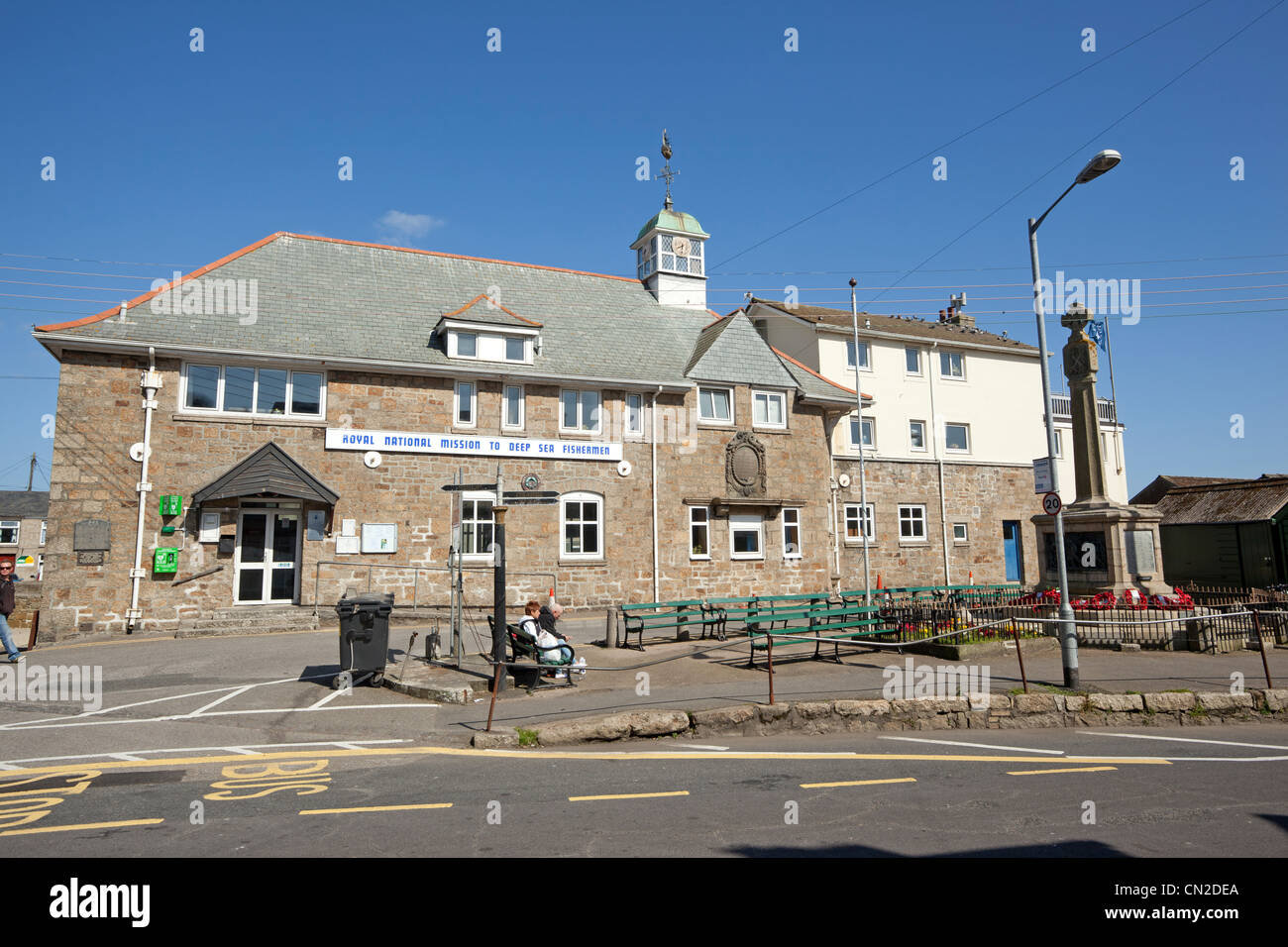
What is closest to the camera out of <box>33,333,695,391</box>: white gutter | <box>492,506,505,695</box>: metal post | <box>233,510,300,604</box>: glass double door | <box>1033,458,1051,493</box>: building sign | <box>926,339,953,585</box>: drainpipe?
<box>492,506,505,695</box>: metal post

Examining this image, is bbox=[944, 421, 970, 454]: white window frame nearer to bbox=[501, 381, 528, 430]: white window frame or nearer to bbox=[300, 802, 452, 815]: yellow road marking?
bbox=[501, 381, 528, 430]: white window frame

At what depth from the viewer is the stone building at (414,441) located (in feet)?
60.4

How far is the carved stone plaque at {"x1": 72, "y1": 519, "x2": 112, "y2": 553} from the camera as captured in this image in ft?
58.6

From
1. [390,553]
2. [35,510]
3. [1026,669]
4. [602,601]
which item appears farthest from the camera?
[35,510]

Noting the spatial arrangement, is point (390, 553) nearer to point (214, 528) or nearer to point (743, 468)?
point (214, 528)

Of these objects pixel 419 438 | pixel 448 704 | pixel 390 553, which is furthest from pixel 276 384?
pixel 448 704

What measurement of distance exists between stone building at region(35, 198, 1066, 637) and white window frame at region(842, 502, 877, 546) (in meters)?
0.23

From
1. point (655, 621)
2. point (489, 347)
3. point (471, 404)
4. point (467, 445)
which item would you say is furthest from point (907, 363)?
point (467, 445)

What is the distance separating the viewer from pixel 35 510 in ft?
200

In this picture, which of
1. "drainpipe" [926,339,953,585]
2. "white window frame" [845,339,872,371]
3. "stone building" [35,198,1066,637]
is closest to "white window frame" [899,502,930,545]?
"drainpipe" [926,339,953,585]

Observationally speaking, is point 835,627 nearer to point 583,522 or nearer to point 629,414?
point 583,522

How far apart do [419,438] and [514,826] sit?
53.7 ft

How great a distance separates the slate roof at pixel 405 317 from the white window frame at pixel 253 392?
0.53m

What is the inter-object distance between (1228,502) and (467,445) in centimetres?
2535
